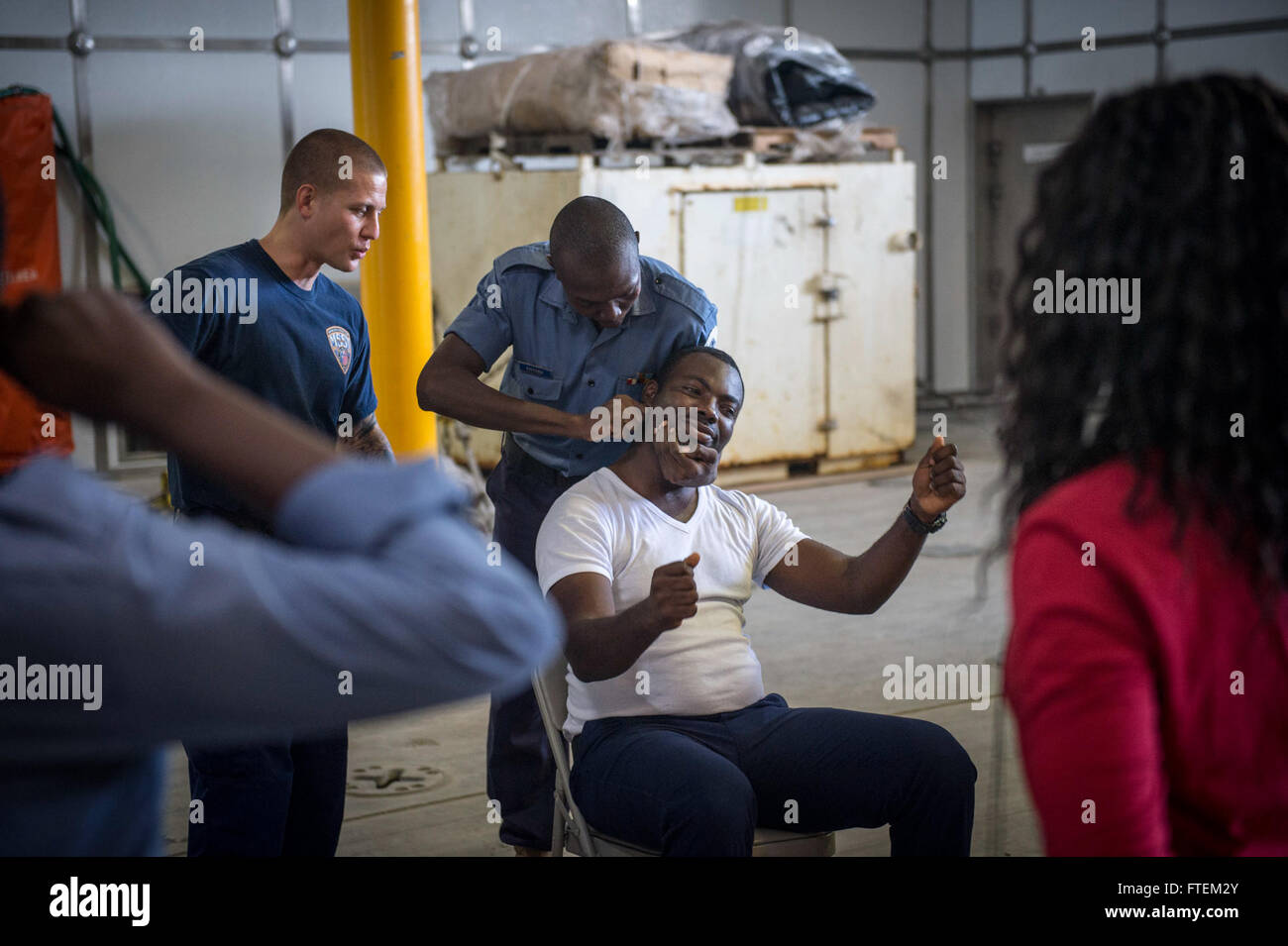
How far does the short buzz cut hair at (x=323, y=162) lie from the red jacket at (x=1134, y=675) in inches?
91.3

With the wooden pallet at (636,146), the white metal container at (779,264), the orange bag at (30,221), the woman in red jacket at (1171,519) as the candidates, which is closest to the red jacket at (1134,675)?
the woman in red jacket at (1171,519)

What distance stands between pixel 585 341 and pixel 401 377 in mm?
2599

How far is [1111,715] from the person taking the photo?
114 cm

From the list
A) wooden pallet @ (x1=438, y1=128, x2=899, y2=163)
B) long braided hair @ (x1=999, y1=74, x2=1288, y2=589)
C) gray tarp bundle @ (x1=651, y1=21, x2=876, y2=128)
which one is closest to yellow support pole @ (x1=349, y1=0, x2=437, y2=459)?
wooden pallet @ (x1=438, y1=128, x2=899, y2=163)

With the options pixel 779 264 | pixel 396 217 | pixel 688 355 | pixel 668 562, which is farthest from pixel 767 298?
pixel 668 562

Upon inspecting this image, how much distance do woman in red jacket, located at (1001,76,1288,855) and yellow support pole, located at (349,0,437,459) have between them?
468cm

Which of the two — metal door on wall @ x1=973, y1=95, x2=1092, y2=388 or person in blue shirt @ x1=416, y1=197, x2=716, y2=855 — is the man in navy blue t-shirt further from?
metal door on wall @ x1=973, y1=95, x2=1092, y2=388

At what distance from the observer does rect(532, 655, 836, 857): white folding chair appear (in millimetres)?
2498

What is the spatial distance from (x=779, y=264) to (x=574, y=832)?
638 cm

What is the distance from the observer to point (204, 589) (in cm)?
82

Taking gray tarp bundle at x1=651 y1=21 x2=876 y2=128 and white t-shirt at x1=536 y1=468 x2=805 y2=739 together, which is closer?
white t-shirt at x1=536 y1=468 x2=805 y2=739

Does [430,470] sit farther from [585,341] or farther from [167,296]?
[585,341]

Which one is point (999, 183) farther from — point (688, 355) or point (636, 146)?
point (688, 355)
